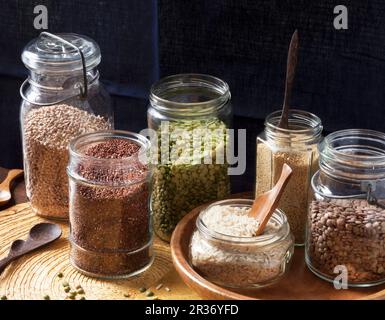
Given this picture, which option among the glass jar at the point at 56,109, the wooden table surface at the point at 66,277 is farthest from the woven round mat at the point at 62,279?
the glass jar at the point at 56,109

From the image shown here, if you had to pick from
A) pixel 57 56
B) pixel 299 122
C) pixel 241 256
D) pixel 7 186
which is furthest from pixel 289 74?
pixel 7 186

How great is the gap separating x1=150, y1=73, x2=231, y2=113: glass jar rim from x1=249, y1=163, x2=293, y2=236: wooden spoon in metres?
0.20

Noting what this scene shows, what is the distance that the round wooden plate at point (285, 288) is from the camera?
1337 mm

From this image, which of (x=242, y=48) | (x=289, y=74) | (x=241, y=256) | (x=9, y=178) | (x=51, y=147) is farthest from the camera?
(x=9, y=178)

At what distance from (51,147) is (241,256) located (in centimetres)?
45

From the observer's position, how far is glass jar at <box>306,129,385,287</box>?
135 centimetres

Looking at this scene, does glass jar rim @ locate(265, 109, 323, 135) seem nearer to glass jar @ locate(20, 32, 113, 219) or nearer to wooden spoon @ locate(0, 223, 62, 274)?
glass jar @ locate(20, 32, 113, 219)

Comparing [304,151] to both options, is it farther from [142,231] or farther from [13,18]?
[13,18]

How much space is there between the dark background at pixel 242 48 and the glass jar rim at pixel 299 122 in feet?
0.48

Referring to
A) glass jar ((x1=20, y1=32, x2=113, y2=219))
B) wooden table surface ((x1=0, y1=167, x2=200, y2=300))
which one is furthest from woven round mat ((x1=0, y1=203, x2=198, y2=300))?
glass jar ((x1=20, y1=32, x2=113, y2=219))

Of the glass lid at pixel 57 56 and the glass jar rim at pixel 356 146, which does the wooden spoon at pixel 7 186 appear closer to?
the glass lid at pixel 57 56

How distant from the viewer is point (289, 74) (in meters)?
1.46

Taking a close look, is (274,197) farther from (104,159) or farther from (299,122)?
(104,159)

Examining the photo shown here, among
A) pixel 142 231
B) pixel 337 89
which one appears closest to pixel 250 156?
pixel 337 89
